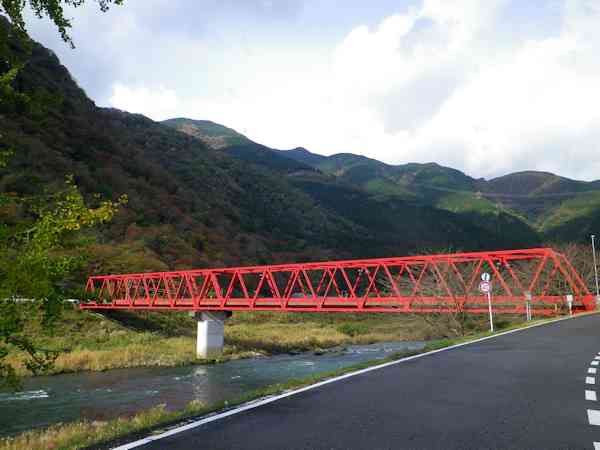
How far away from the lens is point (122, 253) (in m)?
68.5

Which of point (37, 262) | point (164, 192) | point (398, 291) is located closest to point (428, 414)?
point (37, 262)

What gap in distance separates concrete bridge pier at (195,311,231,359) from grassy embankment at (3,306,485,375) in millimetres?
841

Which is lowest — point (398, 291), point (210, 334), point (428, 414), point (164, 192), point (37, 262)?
point (210, 334)

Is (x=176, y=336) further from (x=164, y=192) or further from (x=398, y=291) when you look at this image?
(x=164, y=192)

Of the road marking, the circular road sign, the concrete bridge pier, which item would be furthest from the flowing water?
the road marking

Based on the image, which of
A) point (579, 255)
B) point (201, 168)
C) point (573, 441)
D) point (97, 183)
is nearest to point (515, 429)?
point (573, 441)

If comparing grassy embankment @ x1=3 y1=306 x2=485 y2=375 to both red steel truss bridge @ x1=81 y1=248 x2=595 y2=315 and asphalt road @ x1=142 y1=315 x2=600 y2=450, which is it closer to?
red steel truss bridge @ x1=81 y1=248 x2=595 y2=315

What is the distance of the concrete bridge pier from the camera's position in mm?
37656

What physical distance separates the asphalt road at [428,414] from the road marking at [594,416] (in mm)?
80

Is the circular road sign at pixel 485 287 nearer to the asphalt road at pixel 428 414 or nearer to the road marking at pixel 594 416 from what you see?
the asphalt road at pixel 428 414

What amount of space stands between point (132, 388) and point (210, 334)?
14.4m

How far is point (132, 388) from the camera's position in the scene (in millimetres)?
24016

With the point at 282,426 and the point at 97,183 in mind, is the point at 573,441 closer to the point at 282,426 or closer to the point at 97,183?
the point at 282,426

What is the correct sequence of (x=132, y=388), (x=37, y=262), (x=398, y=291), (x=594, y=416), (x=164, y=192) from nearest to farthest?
(x=594, y=416) → (x=37, y=262) → (x=132, y=388) → (x=398, y=291) → (x=164, y=192)
